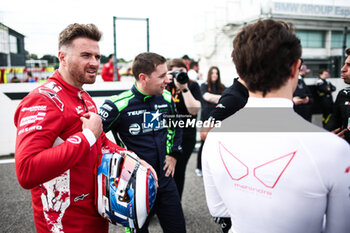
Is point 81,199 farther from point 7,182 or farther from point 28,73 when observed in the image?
point 28,73

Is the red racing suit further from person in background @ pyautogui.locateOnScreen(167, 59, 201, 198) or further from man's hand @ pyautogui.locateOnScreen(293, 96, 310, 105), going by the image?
man's hand @ pyautogui.locateOnScreen(293, 96, 310, 105)

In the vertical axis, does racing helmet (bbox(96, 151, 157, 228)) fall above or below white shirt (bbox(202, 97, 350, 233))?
below

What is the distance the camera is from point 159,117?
2262 mm

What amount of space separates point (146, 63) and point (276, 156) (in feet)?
5.58

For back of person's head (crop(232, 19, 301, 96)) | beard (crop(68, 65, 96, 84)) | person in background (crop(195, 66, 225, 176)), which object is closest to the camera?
back of person's head (crop(232, 19, 301, 96))

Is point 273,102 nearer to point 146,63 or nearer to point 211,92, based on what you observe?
A: point 146,63

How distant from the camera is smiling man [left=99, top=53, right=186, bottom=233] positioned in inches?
81.7

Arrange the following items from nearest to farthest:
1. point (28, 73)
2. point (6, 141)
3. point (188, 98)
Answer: point (188, 98), point (6, 141), point (28, 73)

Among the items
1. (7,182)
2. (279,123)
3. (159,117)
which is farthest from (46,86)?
(7,182)

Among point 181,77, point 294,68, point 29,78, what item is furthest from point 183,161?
point 29,78

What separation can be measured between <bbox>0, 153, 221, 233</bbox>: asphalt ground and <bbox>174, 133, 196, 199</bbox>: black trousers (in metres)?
0.35

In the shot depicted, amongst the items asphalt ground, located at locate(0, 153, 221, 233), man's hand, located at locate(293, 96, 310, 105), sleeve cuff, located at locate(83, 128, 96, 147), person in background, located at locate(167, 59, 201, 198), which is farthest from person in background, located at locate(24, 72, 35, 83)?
man's hand, located at locate(293, 96, 310, 105)

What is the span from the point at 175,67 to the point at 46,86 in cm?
223

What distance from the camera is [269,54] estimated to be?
89 centimetres
